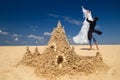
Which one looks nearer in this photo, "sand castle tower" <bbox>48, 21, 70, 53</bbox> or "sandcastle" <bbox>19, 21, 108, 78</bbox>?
"sandcastle" <bbox>19, 21, 108, 78</bbox>

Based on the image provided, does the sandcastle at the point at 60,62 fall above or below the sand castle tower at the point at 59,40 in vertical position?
below

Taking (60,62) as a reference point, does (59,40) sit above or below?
above

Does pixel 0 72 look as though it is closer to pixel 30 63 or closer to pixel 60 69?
pixel 30 63

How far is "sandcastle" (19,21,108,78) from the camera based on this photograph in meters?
11.4

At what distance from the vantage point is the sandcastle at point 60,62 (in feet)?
37.4

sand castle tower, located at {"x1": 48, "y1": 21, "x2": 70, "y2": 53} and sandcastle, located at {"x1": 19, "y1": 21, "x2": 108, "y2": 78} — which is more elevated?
sand castle tower, located at {"x1": 48, "y1": 21, "x2": 70, "y2": 53}

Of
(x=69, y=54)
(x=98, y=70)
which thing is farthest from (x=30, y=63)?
(x=98, y=70)

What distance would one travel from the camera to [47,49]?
1226cm

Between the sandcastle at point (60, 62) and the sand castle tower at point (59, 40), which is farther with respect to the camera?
the sand castle tower at point (59, 40)

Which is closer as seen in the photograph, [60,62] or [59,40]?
[60,62]

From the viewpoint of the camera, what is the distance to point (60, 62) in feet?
38.2

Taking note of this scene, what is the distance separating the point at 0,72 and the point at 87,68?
4480mm

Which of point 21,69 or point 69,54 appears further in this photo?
point 21,69

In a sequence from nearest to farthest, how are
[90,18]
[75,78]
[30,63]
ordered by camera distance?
[75,78], [30,63], [90,18]
